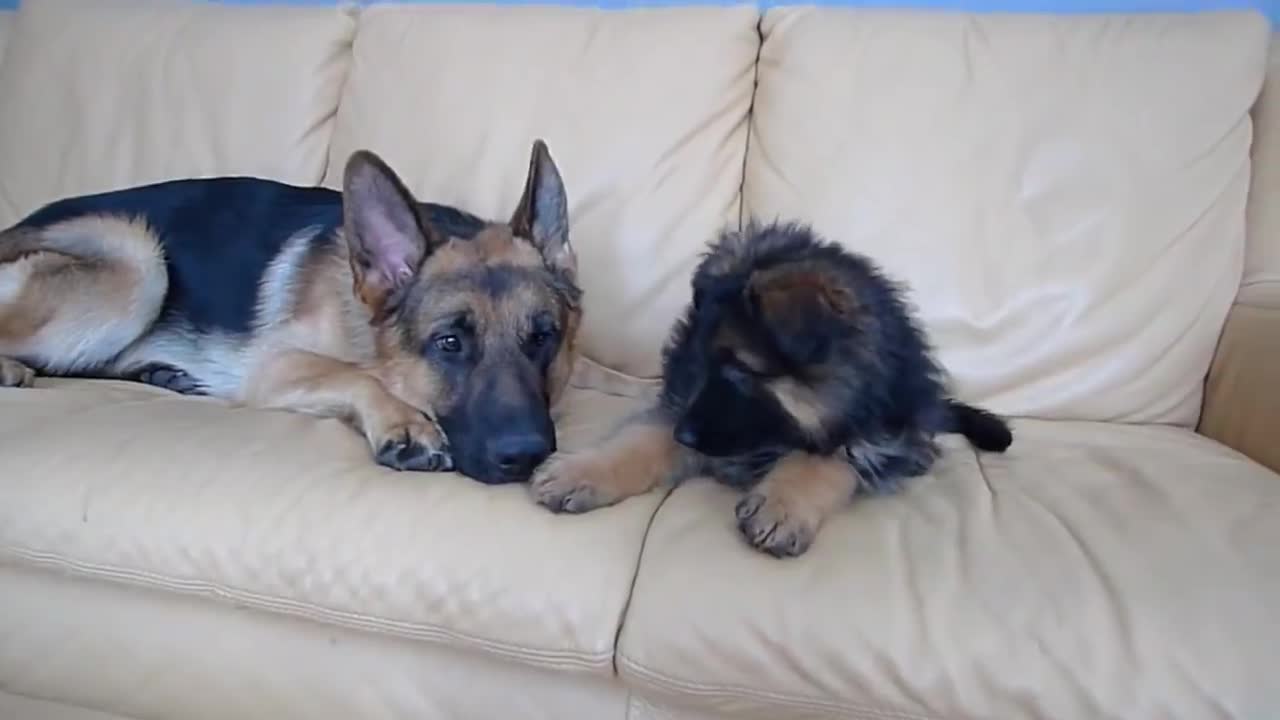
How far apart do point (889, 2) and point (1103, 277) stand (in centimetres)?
112

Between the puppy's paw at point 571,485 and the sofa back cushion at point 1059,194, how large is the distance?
1019 mm

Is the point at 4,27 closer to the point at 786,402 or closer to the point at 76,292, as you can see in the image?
the point at 76,292

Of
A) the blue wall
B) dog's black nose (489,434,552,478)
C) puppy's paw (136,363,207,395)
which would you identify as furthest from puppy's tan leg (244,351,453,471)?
the blue wall

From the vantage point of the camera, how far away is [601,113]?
2592 millimetres

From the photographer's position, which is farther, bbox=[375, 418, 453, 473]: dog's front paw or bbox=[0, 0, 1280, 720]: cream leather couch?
bbox=[375, 418, 453, 473]: dog's front paw

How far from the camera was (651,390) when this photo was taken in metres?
2.44

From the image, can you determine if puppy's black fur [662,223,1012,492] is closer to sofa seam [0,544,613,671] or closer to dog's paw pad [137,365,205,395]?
sofa seam [0,544,613,671]

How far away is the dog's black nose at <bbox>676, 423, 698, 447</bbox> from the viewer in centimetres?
171

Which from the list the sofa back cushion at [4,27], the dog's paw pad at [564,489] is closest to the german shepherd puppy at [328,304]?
the dog's paw pad at [564,489]

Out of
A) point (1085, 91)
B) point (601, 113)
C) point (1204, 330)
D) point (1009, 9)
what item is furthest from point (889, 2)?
point (1204, 330)

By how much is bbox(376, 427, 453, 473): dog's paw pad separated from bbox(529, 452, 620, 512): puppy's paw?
20 centimetres

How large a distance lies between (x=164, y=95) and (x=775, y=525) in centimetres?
237

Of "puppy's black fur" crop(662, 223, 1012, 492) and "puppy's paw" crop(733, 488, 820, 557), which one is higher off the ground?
"puppy's black fur" crop(662, 223, 1012, 492)

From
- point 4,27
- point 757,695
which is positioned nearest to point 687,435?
point 757,695
